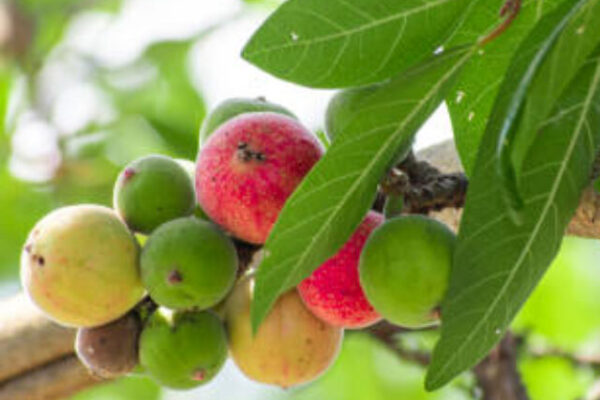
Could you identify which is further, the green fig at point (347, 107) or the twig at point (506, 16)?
the green fig at point (347, 107)

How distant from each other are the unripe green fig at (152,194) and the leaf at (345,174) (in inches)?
11.3

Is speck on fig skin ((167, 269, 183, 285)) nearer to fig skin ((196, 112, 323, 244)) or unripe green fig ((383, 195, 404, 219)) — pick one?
fig skin ((196, 112, 323, 244))

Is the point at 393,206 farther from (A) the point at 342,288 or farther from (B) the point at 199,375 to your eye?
(B) the point at 199,375

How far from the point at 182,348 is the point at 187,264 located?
5.6 inches

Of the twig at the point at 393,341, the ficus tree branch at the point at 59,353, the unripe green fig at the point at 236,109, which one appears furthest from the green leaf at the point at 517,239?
the twig at the point at 393,341

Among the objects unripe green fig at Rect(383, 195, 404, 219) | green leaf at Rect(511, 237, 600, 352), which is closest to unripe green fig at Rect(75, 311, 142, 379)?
unripe green fig at Rect(383, 195, 404, 219)

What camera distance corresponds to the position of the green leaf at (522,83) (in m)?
1.25

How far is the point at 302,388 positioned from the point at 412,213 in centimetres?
219

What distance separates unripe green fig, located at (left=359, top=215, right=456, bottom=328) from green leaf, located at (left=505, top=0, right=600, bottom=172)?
25 cm

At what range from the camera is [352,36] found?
1568mm

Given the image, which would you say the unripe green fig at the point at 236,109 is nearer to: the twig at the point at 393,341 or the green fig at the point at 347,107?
the green fig at the point at 347,107

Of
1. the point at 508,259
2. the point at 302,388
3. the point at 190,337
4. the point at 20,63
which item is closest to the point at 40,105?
the point at 20,63

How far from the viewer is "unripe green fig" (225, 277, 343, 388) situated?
1.74m

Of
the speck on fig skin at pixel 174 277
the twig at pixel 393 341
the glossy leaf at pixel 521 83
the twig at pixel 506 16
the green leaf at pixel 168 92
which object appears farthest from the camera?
the green leaf at pixel 168 92
